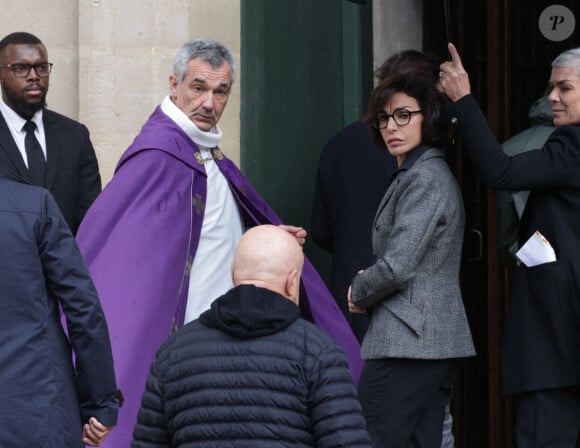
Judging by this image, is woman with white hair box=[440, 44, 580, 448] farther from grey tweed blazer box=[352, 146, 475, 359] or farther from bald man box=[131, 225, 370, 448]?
bald man box=[131, 225, 370, 448]

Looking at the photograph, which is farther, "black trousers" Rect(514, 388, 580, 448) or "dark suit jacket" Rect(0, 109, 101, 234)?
"dark suit jacket" Rect(0, 109, 101, 234)

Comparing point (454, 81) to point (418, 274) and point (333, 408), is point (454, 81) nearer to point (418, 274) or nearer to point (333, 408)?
point (418, 274)

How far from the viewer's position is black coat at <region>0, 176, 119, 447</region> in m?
4.21

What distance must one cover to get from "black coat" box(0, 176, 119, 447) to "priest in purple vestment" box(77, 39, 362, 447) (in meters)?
0.77

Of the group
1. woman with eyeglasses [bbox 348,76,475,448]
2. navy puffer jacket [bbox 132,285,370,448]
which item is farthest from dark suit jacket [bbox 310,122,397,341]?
navy puffer jacket [bbox 132,285,370,448]

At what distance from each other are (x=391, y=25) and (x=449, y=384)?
2604 mm

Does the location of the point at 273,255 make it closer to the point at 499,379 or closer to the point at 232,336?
the point at 232,336

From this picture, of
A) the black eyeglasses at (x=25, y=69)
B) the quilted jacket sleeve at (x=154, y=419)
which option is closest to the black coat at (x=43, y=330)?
the quilted jacket sleeve at (x=154, y=419)

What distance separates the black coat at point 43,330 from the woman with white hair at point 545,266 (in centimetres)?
156

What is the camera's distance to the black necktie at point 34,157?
6152mm

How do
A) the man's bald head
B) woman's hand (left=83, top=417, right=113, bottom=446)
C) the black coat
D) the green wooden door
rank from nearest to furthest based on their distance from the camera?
the man's bald head
the black coat
woman's hand (left=83, top=417, right=113, bottom=446)
the green wooden door

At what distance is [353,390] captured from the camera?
3.57m

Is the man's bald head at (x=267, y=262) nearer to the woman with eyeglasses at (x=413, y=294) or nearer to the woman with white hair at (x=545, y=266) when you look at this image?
the woman with eyeglasses at (x=413, y=294)

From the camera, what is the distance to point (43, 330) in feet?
14.0
